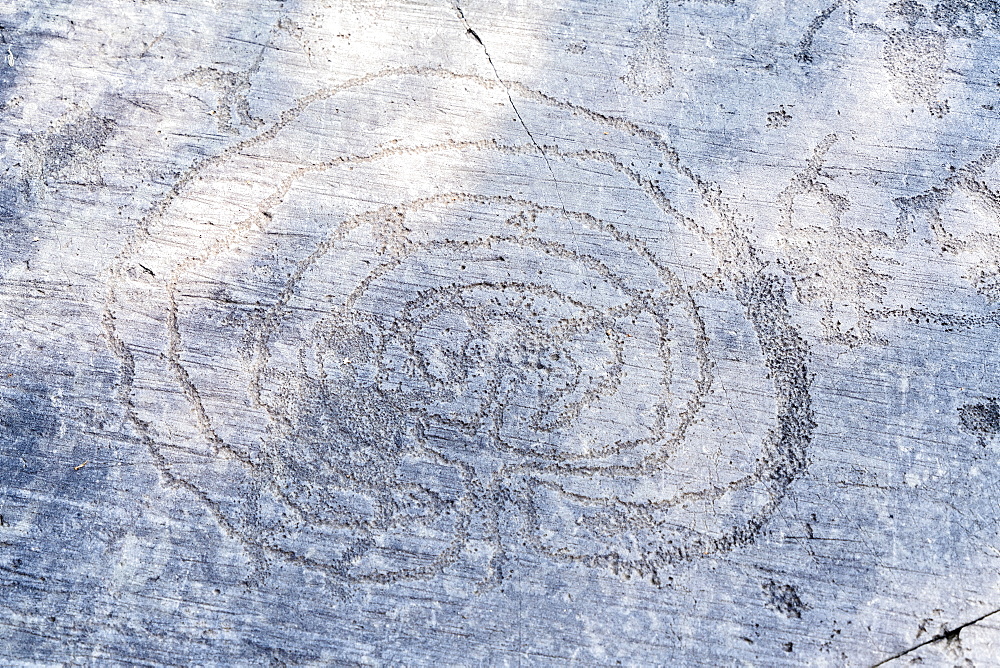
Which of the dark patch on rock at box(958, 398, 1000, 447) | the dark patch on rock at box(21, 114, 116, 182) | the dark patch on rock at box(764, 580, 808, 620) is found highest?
the dark patch on rock at box(21, 114, 116, 182)

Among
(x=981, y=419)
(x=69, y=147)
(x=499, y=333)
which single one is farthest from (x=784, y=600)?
(x=69, y=147)

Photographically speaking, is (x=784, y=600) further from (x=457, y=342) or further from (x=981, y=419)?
(x=457, y=342)

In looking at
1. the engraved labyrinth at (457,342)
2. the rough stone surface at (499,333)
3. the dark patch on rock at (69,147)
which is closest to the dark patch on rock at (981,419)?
the rough stone surface at (499,333)

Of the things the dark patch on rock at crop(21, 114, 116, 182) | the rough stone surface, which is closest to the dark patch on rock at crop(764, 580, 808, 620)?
the rough stone surface

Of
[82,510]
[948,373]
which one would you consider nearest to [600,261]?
[948,373]

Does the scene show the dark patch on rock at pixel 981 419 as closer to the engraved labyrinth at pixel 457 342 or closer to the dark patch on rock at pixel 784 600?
the engraved labyrinth at pixel 457 342

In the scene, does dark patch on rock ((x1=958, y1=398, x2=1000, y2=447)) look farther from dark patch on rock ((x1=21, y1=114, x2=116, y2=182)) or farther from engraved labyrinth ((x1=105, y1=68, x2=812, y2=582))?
dark patch on rock ((x1=21, y1=114, x2=116, y2=182))

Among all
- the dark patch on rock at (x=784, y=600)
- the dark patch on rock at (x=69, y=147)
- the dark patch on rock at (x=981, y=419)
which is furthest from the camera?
the dark patch on rock at (x=69, y=147)
